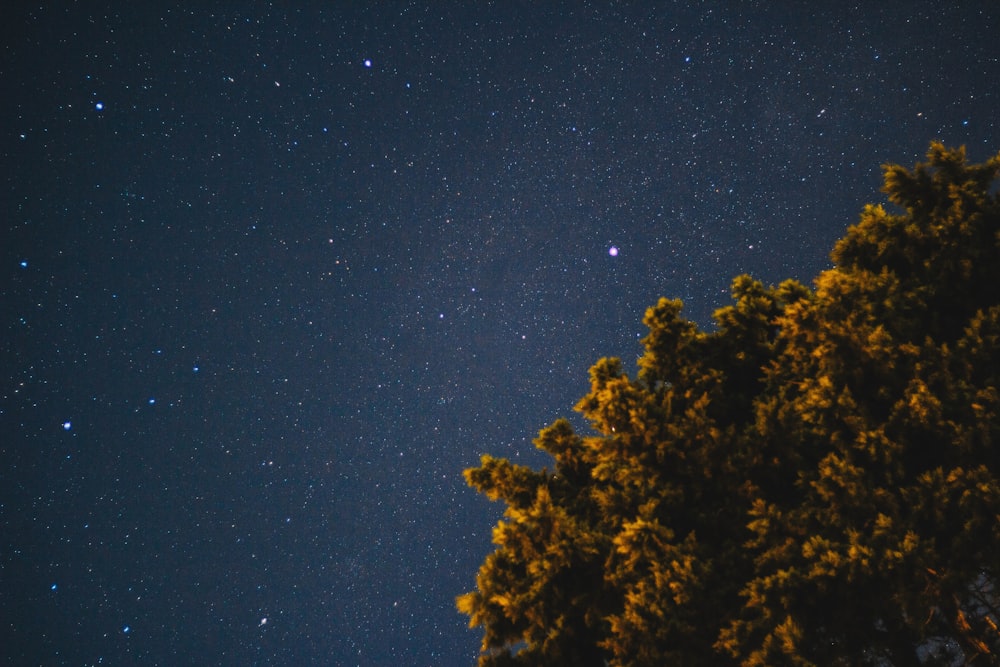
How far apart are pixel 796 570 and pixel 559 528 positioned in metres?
2.24

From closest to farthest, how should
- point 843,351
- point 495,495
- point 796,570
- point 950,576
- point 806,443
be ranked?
point 950,576, point 796,570, point 843,351, point 806,443, point 495,495

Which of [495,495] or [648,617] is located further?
[495,495]

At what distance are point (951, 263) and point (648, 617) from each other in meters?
4.75

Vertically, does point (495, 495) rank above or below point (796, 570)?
above

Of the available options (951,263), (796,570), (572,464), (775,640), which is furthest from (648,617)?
(951,263)

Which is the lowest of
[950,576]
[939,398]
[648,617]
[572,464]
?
[950,576]

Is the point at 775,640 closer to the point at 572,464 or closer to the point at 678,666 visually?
the point at 678,666

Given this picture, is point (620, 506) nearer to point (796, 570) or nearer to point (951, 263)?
point (796, 570)

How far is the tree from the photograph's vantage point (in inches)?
191

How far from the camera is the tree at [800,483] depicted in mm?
4852

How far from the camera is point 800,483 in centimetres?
543

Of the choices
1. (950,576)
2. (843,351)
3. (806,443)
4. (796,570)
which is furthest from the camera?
(806,443)

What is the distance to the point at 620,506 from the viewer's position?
591 centimetres

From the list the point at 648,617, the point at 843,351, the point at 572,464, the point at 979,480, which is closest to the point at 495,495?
the point at 572,464
